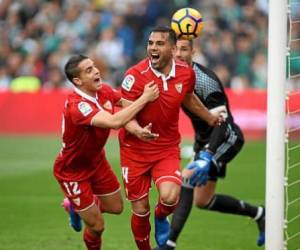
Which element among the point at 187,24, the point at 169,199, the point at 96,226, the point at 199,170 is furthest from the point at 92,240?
the point at 187,24

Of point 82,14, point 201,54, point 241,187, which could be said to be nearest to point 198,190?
point 241,187

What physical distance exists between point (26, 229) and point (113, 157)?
6004 mm

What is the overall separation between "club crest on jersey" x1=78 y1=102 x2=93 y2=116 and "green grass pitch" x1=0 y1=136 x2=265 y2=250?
178 centimetres

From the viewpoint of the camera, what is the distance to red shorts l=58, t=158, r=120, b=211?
887 cm

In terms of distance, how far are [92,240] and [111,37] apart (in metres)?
13.2

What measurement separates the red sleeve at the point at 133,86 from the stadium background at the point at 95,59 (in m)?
4.58

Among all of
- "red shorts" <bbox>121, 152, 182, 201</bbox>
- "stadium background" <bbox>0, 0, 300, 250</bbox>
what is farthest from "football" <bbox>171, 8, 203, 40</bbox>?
"stadium background" <bbox>0, 0, 300, 250</bbox>

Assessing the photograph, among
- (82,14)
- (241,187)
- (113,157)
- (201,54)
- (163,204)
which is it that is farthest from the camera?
(82,14)

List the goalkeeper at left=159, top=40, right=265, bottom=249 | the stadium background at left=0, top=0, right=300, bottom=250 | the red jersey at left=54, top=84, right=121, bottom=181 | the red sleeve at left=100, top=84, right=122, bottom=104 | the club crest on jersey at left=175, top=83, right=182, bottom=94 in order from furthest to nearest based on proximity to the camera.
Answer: the stadium background at left=0, top=0, right=300, bottom=250, the goalkeeper at left=159, top=40, right=265, bottom=249, the red sleeve at left=100, top=84, right=122, bottom=104, the club crest on jersey at left=175, top=83, right=182, bottom=94, the red jersey at left=54, top=84, right=121, bottom=181

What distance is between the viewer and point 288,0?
8.13 m

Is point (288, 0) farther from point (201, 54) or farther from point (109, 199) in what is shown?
point (201, 54)

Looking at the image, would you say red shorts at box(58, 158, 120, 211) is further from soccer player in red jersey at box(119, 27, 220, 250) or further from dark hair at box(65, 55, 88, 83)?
dark hair at box(65, 55, 88, 83)

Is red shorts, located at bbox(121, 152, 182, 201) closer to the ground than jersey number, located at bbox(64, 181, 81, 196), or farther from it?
farther from it

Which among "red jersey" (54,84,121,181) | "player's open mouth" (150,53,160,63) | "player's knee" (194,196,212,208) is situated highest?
"player's open mouth" (150,53,160,63)
